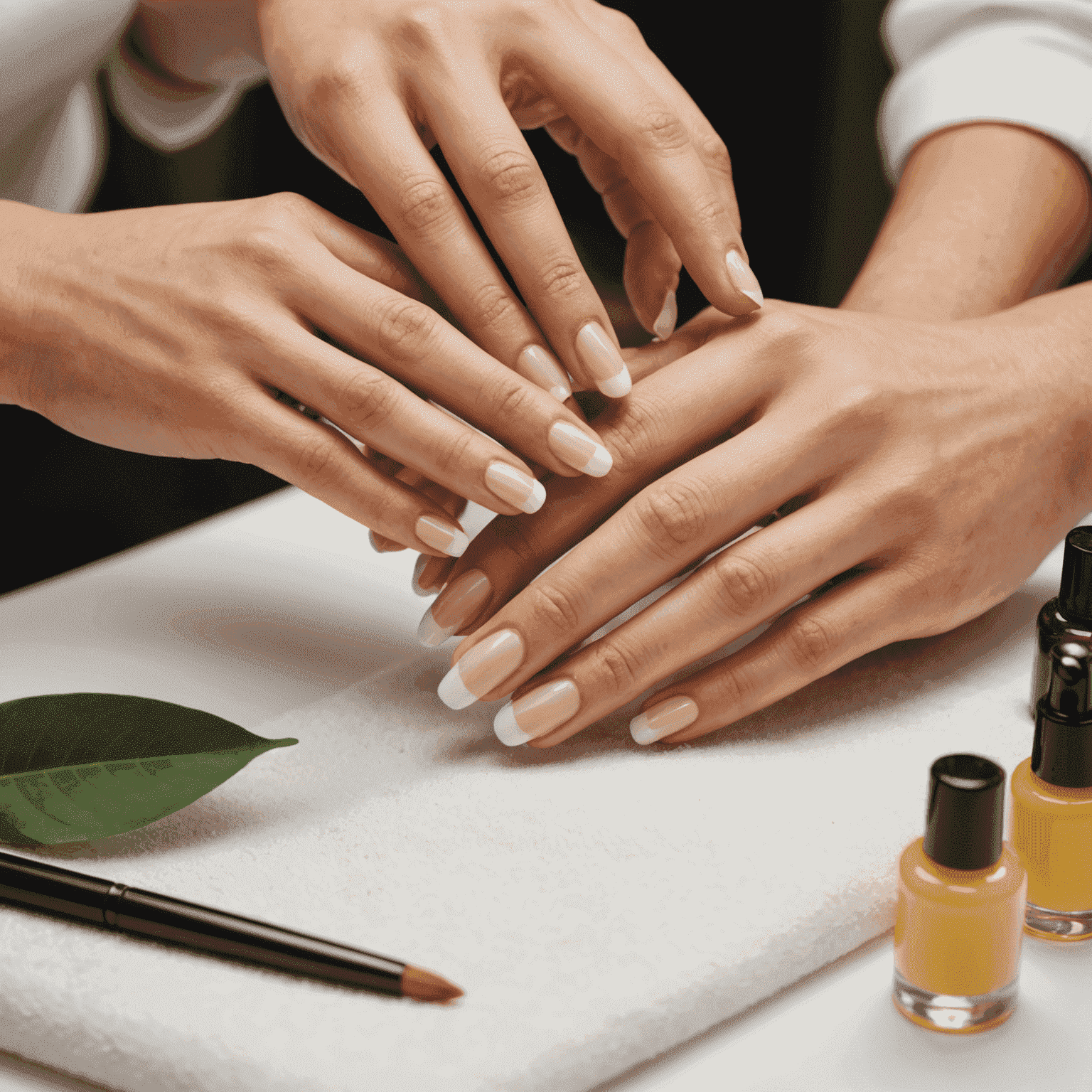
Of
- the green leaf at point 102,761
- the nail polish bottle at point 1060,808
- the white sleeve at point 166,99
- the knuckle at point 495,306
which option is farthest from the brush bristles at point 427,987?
the white sleeve at point 166,99

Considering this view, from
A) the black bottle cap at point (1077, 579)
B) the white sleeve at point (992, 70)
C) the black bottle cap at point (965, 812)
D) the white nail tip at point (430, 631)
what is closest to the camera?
the black bottle cap at point (965, 812)

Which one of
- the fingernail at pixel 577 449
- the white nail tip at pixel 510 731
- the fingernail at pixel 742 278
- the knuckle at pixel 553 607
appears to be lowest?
the white nail tip at pixel 510 731

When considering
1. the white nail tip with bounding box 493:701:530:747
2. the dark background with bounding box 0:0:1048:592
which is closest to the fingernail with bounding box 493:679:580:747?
the white nail tip with bounding box 493:701:530:747

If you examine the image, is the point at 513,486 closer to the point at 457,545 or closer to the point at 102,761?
the point at 457,545

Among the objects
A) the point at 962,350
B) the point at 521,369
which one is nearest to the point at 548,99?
the point at 521,369

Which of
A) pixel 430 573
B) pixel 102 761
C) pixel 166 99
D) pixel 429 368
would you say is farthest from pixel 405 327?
pixel 166 99

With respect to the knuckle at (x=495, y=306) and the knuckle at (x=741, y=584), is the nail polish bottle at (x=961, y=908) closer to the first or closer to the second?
the knuckle at (x=741, y=584)

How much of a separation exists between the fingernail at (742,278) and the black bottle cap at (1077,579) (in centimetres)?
21

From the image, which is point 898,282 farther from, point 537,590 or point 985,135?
point 537,590

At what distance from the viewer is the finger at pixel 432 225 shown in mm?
601

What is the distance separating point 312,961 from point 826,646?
0.99 ft

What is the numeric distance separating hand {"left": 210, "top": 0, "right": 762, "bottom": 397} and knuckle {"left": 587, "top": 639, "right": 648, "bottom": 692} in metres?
0.14

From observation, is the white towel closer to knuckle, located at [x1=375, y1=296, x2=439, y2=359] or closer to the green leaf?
the green leaf

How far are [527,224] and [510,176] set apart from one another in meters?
0.03
